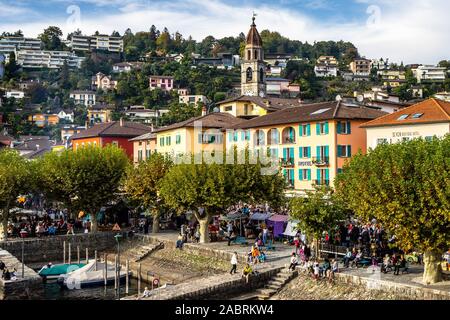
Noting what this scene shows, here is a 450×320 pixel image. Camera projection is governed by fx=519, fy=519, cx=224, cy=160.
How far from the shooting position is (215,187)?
40969 mm

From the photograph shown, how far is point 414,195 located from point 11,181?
116ft

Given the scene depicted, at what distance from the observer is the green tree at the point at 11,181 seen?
46281 mm

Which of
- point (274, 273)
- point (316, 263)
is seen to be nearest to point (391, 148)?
point (316, 263)

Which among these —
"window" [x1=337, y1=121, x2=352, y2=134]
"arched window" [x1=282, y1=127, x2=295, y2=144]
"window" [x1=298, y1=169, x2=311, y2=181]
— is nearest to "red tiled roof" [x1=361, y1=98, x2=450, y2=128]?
"window" [x1=337, y1=121, x2=352, y2=134]

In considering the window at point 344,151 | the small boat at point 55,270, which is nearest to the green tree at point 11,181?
the small boat at point 55,270

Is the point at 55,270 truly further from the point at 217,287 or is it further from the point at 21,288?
the point at 217,287

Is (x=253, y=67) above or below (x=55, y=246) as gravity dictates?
above

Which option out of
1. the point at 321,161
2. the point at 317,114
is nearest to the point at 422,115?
the point at 321,161

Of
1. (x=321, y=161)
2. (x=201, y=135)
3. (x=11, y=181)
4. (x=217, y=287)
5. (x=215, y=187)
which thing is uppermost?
(x=201, y=135)

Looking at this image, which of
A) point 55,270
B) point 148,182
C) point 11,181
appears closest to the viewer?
point 55,270

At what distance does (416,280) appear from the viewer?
1097 inches

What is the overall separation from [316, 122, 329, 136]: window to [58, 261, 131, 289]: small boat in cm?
2300

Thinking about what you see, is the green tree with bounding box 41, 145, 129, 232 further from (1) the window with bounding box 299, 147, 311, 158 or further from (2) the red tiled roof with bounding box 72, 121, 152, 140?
(2) the red tiled roof with bounding box 72, 121, 152, 140

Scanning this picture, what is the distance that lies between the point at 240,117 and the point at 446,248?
48018 millimetres
